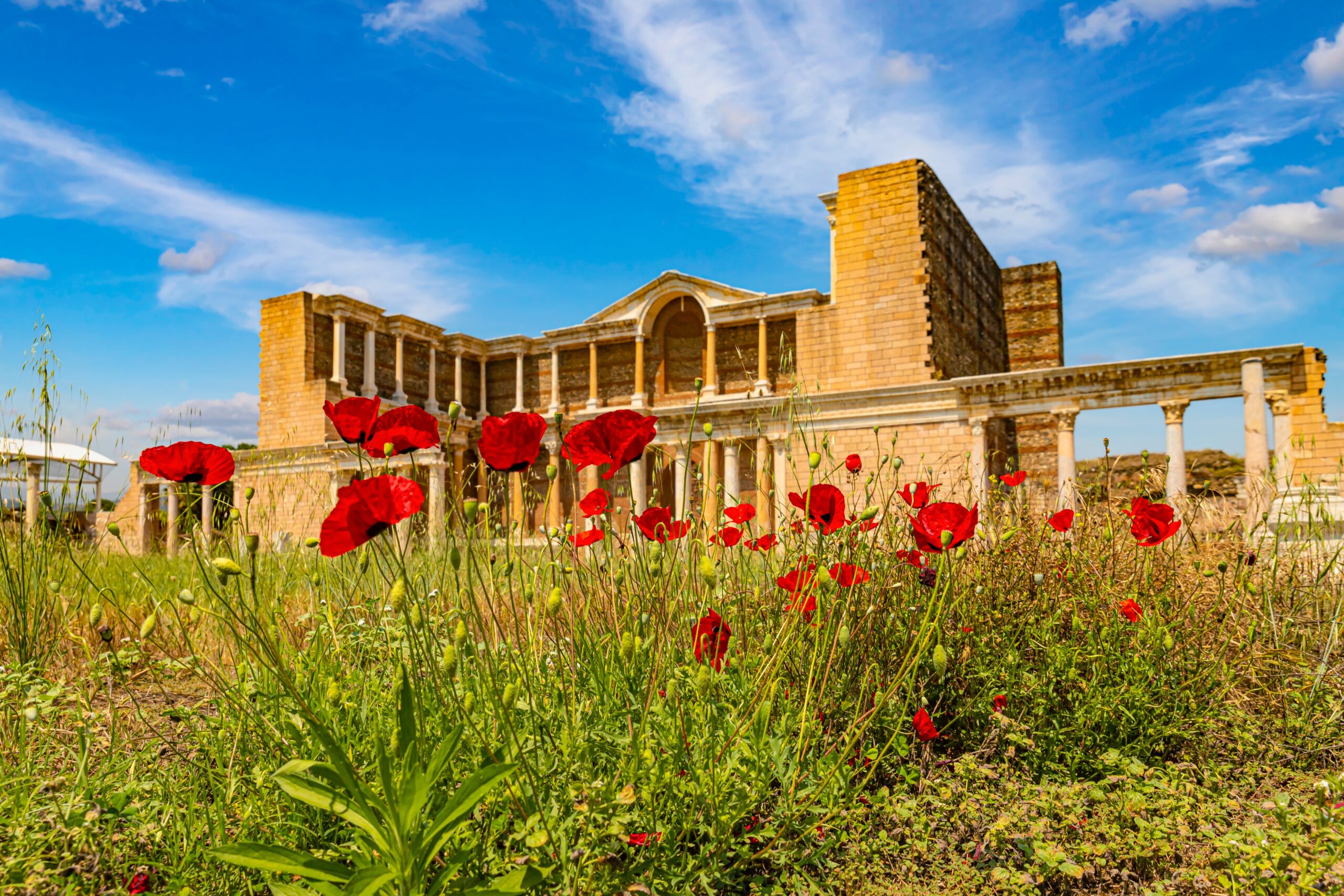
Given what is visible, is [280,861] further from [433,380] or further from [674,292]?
[433,380]

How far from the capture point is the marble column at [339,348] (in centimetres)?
2728

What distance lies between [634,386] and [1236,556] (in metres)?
25.5

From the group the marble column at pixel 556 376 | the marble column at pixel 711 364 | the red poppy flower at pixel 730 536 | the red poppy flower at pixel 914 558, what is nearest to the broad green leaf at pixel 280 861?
the red poppy flower at pixel 730 536

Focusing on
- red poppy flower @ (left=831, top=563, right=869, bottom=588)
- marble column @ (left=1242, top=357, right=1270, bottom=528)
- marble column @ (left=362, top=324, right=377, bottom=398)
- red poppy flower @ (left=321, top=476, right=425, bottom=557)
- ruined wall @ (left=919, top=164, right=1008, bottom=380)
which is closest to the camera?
red poppy flower @ (left=321, top=476, right=425, bottom=557)

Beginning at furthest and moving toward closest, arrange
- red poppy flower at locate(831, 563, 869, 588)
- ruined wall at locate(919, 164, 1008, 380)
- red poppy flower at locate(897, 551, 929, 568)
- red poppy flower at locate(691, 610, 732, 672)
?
1. ruined wall at locate(919, 164, 1008, 380)
2. red poppy flower at locate(897, 551, 929, 568)
3. red poppy flower at locate(831, 563, 869, 588)
4. red poppy flower at locate(691, 610, 732, 672)

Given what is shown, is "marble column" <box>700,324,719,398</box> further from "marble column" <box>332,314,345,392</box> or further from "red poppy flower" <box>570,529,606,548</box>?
"red poppy flower" <box>570,529,606,548</box>

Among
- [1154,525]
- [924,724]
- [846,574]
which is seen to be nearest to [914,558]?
[846,574]

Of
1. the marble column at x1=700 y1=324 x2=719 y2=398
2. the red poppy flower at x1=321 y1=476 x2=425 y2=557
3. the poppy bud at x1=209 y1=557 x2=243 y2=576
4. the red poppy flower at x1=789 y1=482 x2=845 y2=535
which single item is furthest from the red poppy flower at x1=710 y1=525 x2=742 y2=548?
the marble column at x1=700 y1=324 x2=719 y2=398

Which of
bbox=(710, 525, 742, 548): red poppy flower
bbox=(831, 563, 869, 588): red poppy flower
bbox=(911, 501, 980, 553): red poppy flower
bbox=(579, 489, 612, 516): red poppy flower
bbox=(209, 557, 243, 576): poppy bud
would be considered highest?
bbox=(579, 489, 612, 516): red poppy flower

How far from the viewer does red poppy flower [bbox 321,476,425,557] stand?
5.15 feet

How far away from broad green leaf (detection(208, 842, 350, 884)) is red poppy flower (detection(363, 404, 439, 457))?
94cm

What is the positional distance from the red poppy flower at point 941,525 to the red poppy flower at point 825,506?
0.25 meters

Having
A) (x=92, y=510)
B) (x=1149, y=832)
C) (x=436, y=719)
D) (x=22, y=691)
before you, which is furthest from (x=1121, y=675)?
(x=92, y=510)

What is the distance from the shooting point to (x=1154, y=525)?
301cm
